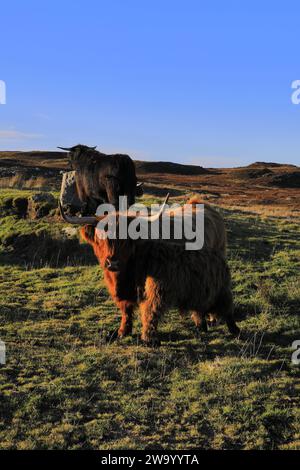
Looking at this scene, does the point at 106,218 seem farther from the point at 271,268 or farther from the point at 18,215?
the point at 18,215

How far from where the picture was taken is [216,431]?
4293 mm

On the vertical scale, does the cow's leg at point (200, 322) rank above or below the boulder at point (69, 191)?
below

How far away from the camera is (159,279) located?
622cm

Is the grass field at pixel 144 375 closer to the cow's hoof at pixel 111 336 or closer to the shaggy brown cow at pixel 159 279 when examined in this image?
the cow's hoof at pixel 111 336

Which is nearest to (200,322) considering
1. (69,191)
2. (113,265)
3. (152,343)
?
(152,343)

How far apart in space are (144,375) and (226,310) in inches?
69.0

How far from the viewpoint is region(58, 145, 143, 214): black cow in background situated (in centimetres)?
820

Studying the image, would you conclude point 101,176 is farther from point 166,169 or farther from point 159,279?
point 166,169

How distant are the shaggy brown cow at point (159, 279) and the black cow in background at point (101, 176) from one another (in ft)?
5.98

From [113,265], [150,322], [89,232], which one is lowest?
[150,322]

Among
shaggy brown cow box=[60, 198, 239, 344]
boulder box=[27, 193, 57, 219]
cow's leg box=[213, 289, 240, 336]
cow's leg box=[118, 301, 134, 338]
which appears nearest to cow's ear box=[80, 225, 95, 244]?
shaggy brown cow box=[60, 198, 239, 344]

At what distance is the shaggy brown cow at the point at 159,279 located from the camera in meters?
6.20

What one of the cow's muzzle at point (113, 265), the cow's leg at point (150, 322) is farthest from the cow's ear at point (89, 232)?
the cow's leg at point (150, 322)

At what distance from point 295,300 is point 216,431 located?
3896mm
